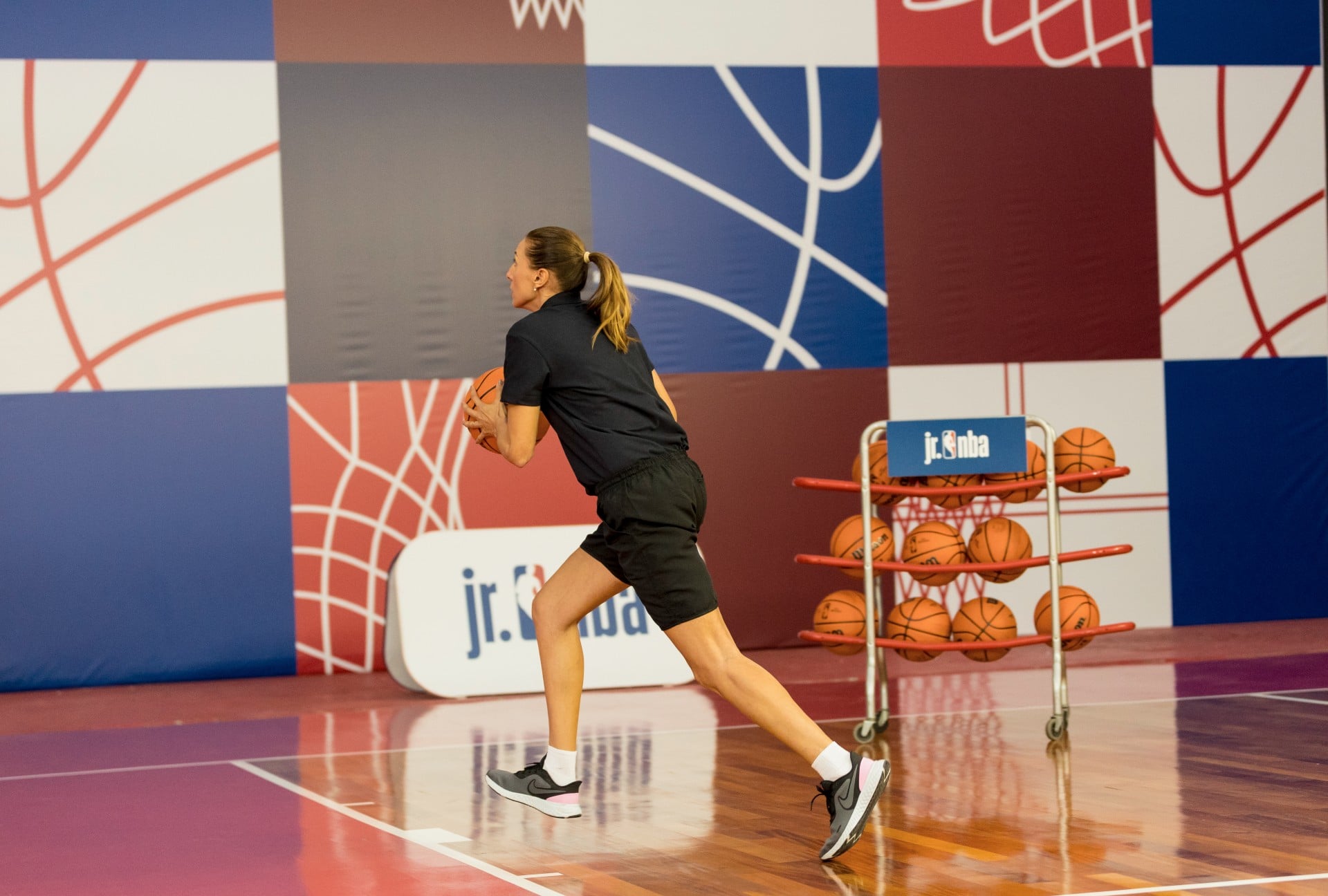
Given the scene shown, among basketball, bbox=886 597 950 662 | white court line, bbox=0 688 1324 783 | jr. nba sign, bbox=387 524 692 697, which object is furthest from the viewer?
jr. nba sign, bbox=387 524 692 697

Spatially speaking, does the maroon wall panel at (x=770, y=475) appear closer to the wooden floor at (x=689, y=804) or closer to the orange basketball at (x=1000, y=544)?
the wooden floor at (x=689, y=804)

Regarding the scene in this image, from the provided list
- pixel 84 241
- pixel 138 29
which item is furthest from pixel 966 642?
pixel 138 29

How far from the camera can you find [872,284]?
9.36 meters

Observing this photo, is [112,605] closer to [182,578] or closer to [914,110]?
[182,578]

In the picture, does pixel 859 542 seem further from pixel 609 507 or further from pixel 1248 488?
pixel 1248 488

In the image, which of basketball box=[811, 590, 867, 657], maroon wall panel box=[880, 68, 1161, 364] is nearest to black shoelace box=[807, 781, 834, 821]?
basketball box=[811, 590, 867, 657]

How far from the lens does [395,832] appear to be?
4.39m

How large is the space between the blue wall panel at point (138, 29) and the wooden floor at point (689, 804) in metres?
3.77

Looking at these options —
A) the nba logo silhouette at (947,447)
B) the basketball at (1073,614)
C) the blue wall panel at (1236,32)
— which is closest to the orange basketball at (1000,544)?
the basketball at (1073,614)

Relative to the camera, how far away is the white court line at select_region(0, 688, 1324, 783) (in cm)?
574

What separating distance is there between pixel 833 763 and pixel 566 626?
2.81 ft

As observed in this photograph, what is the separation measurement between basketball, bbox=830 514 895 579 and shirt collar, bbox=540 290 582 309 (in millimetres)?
2049

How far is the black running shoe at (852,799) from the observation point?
377cm

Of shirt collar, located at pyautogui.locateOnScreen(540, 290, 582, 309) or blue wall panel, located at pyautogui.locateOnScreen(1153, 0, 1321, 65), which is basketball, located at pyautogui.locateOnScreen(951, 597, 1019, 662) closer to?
shirt collar, located at pyautogui.locateOnScreen(540, 290, 582, 309)
